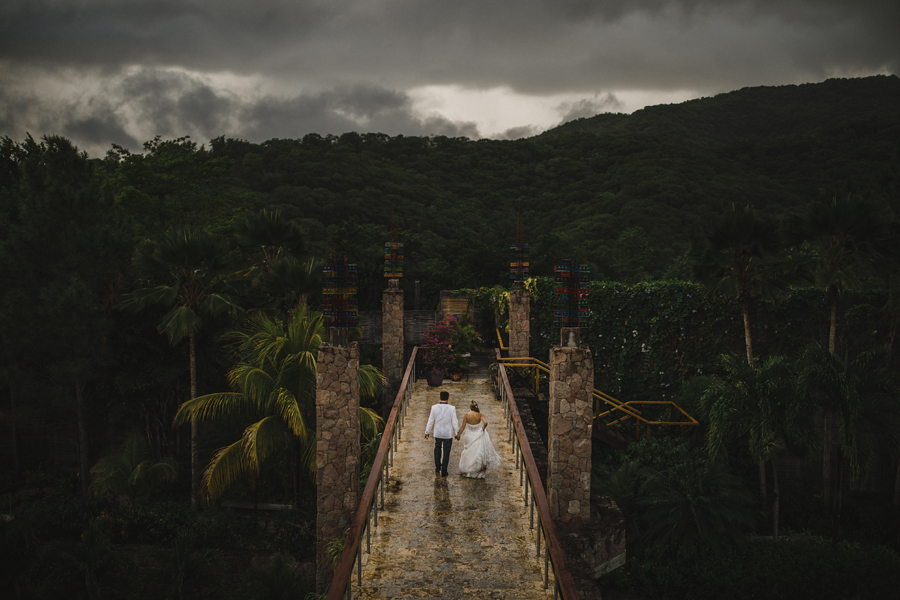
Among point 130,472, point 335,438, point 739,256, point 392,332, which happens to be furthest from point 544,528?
point 130,472

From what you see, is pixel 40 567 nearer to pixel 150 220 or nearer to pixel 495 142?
pixel 150 220

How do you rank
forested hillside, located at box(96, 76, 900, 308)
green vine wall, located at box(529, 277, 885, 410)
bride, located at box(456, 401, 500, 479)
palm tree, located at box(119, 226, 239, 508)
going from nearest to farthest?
bride, located at box(456, 401, 500, 479) → palm tree, located at box(119, 226, 239, 508) → green vine wall, located at box(529, 277, 885, 410) → forested hillside, located at box(96, 76, 900, 308)

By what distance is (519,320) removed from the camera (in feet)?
53.0

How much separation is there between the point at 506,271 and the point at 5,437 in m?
20.8

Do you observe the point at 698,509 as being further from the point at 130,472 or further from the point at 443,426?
the point at 130,472

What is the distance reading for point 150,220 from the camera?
73.9 ft

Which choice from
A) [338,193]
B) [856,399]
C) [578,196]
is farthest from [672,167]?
[856,399]

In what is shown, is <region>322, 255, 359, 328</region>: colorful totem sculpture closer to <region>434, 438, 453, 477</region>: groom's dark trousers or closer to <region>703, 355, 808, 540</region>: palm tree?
<region>434, 438, 453, 477</region>: groom's dark trousers

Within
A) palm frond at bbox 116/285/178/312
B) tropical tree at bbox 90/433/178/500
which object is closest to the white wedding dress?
palm frond at bbox 116/285/178/312

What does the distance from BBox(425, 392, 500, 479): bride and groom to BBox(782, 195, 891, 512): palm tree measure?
868 cm

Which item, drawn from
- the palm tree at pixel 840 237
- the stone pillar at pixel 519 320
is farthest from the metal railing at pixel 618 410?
the palm tree at pixel 840 237

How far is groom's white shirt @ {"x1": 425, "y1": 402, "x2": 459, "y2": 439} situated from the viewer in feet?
29.2

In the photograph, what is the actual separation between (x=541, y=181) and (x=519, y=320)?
28.7 metres

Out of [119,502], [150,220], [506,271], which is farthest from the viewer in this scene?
[506,271]
